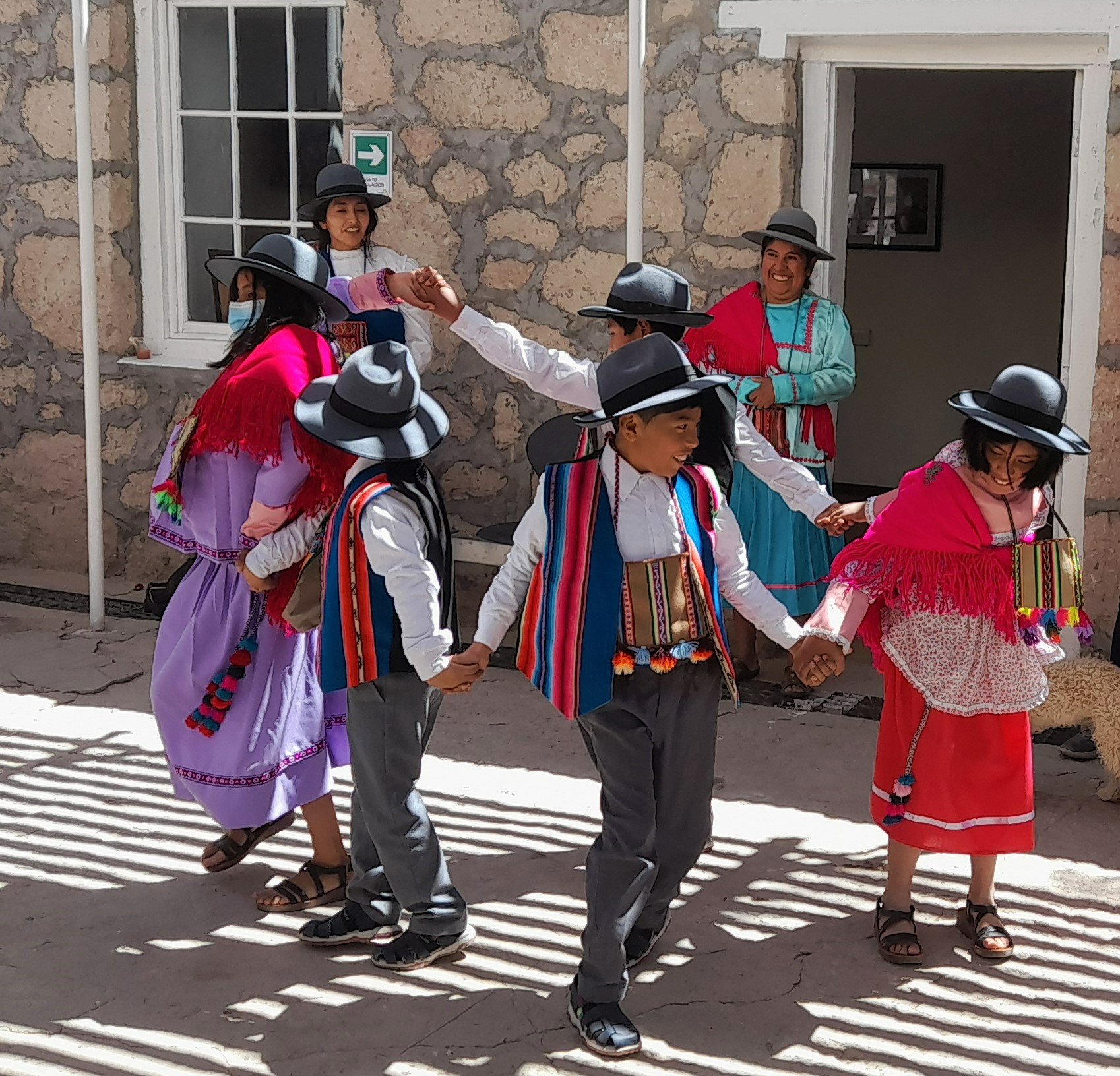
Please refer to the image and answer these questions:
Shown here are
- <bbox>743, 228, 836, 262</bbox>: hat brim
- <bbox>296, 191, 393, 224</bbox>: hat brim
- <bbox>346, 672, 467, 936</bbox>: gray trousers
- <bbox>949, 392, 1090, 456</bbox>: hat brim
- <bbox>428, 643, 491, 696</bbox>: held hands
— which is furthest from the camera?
<bbox>296, 191, 393, 224</bbox>: hat brim

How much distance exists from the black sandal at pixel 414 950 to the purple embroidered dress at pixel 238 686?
48cm

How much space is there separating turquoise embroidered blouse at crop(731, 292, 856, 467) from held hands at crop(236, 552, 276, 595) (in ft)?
7.74

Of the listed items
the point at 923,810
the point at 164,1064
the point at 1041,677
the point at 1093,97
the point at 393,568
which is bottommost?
the point at 164,1064

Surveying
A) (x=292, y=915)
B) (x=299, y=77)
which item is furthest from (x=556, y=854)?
(x=299, y=77)

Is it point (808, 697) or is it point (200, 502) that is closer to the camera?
point (200, 502)

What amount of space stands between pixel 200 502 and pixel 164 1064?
135 centimetres

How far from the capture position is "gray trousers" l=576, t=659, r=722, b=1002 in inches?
128

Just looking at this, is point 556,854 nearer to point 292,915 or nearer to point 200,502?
point 292,915

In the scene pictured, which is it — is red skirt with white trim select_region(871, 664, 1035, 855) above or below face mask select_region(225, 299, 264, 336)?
below

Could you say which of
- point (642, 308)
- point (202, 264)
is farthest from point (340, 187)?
point (642, 308)

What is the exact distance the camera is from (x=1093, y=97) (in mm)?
5328

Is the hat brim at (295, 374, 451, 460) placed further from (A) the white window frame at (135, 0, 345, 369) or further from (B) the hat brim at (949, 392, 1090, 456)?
(A) the white window frame at (135, 0, 345, 369)

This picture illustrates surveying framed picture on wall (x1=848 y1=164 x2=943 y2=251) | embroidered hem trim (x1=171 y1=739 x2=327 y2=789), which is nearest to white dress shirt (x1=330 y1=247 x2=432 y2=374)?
embroidered hem trim (x1=171 y1=739 x2=327 y2=789)

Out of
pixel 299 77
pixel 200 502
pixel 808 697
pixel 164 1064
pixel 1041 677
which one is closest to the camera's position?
pixel 164 1064
